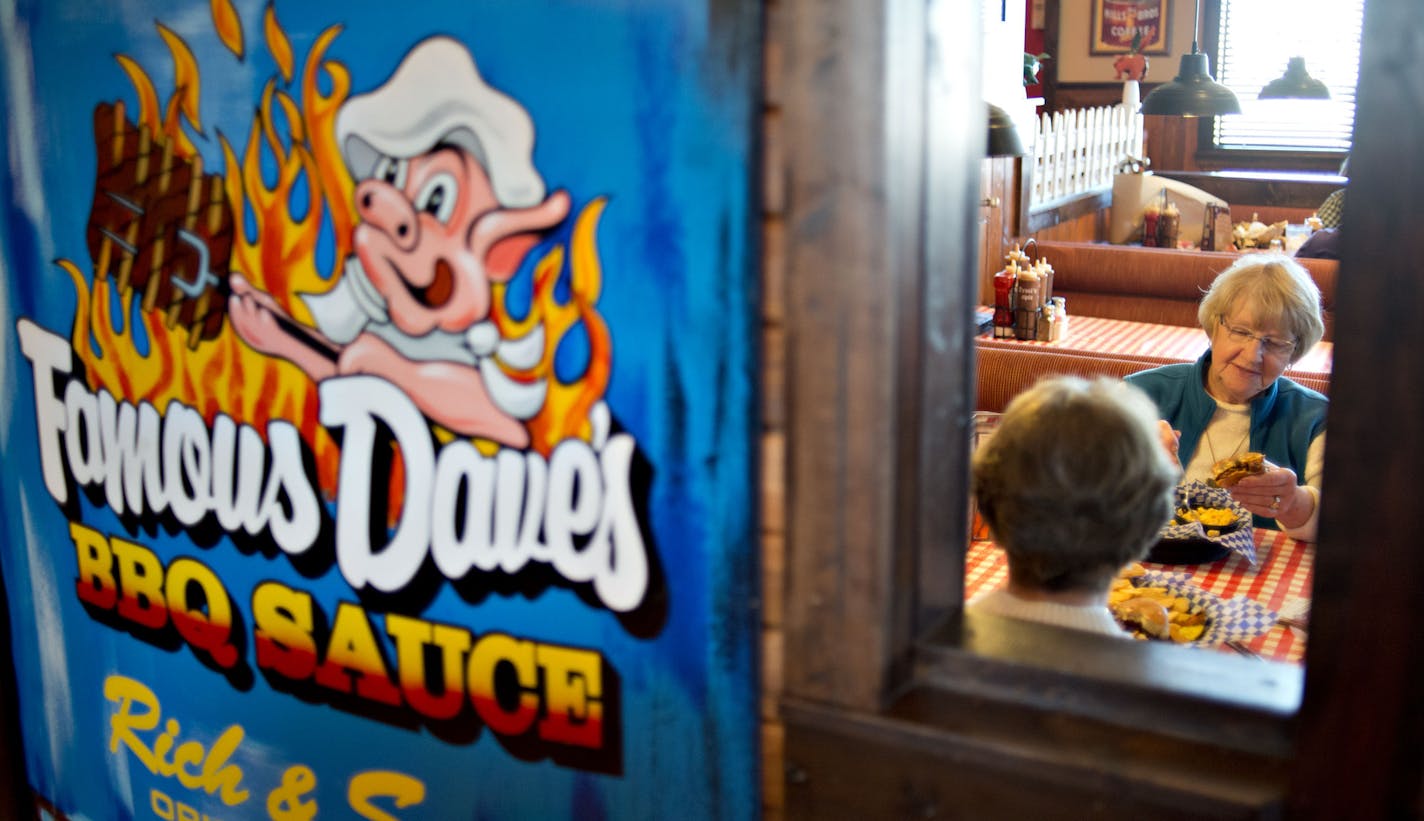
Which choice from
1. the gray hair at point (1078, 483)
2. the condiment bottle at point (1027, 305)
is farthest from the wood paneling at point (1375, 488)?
the condiment bottle at point (1027, 305)

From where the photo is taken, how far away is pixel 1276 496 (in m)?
2.88

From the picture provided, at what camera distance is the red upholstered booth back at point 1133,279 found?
6473 mm

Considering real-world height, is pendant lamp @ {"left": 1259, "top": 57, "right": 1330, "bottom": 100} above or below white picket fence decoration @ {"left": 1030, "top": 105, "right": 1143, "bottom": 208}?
above

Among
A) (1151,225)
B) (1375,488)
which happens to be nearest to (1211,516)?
(1375,488)

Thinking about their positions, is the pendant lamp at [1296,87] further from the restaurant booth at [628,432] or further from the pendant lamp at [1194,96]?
the restaurant booth at [628,432]

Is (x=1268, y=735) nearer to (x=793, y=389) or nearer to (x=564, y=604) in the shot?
(x=793, y=389)

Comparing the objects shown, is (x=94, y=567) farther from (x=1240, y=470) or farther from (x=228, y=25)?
(x=1240, y=470)

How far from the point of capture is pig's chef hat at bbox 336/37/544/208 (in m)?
1.78

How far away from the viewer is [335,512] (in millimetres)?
2080

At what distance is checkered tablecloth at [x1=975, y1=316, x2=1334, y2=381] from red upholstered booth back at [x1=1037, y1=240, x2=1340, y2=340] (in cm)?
17

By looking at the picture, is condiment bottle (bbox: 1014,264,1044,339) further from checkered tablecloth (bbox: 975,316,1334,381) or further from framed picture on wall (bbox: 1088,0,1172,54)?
framed picture on wall (bbox: 1088,0,1172,54)

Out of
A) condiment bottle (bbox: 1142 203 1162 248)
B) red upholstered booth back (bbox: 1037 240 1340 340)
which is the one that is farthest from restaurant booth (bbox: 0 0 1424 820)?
condiment bottle (bbox: 1142 203 1162 248)

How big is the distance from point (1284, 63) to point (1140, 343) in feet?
18.8

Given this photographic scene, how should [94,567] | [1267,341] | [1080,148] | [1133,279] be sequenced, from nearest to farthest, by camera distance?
1. [94,567]
2. [1267,341]
3. [1133,279]
4. [1080,148]
